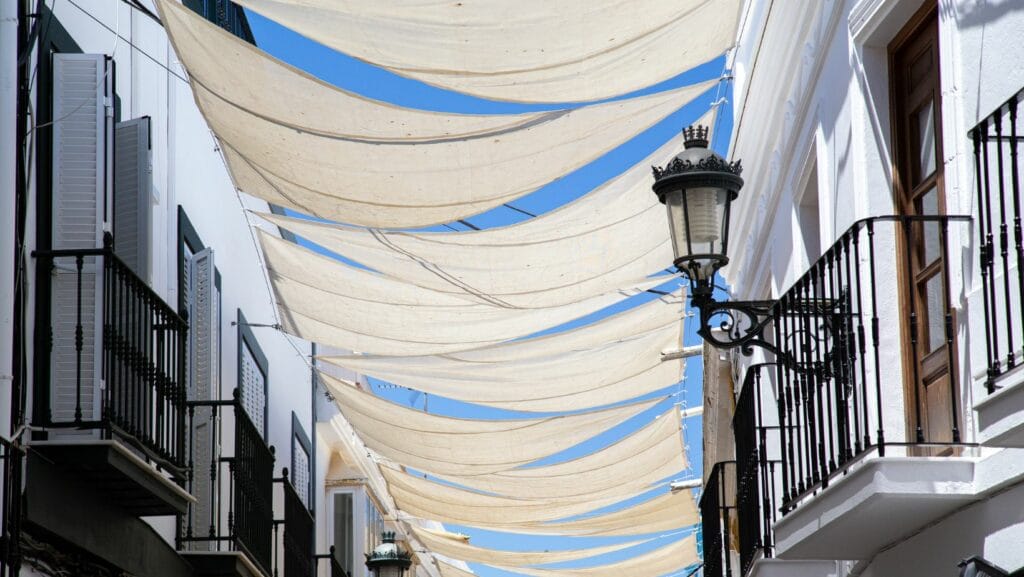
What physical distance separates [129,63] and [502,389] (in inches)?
218

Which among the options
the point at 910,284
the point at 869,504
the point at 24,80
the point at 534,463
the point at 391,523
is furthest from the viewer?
the point at 391,523

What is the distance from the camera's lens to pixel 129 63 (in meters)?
10.8

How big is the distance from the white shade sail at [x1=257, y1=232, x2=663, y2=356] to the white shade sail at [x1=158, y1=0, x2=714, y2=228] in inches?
65.7

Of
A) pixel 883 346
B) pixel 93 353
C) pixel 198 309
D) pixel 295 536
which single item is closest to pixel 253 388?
pixel 295 536

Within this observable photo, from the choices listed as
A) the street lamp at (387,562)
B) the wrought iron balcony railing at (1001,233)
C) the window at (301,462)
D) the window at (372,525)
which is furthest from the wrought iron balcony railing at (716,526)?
the window at (372,525)

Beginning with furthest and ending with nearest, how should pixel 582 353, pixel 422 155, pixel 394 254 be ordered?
Result: pixel 582 353
pixel 394 254
pixel 422 155

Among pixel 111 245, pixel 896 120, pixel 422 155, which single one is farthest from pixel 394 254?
pixel 896 120

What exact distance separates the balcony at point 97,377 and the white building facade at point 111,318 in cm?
1

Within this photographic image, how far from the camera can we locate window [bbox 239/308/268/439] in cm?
1528

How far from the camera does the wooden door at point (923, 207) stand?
22.1 ft

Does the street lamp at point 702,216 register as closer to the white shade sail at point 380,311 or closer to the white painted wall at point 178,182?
the white painted wall at point 178,182

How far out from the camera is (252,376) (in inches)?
628

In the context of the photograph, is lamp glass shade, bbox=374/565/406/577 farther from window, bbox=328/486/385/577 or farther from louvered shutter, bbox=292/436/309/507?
window, bbox=328/486/385/577

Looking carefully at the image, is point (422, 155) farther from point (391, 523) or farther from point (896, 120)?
point (391, 523)
